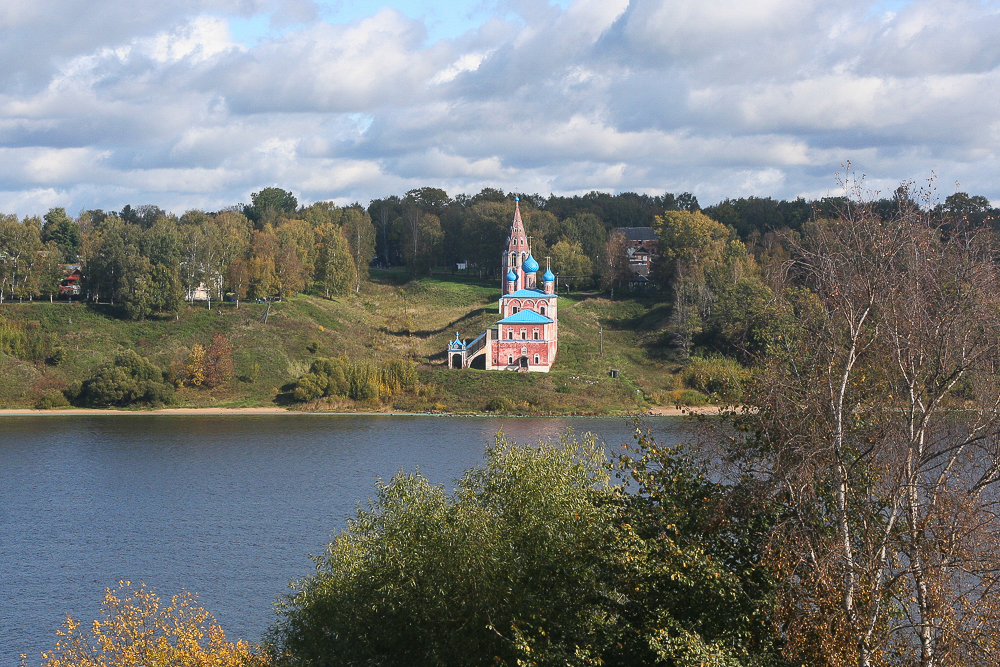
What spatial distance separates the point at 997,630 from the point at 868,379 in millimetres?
3261

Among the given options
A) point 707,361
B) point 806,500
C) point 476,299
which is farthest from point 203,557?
point 476,299

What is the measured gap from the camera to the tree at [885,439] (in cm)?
1111

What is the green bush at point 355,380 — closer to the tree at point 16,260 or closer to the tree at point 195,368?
the tree at point 195,368

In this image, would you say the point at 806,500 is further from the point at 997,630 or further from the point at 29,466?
the point at 29,466

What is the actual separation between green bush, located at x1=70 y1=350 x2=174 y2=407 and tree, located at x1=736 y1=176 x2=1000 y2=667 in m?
52.3

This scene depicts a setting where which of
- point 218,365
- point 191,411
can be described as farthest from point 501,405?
point 191,411

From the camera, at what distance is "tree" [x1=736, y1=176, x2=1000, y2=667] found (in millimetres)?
11109

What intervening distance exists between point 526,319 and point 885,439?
5334 cm

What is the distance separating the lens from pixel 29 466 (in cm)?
3991

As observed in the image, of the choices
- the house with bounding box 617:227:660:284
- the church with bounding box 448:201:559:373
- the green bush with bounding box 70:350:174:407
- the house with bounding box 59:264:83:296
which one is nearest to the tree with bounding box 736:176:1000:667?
the church with bounding box 448:201:559:373

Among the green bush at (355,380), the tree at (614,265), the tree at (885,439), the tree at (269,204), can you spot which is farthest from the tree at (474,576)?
the tree at (269,204)

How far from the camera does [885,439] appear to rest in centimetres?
1134

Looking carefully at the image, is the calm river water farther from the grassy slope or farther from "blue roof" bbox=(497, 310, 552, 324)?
"blue roof" bbox=(497, 310, 552, 324)

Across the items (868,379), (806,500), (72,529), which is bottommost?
(72,529)
